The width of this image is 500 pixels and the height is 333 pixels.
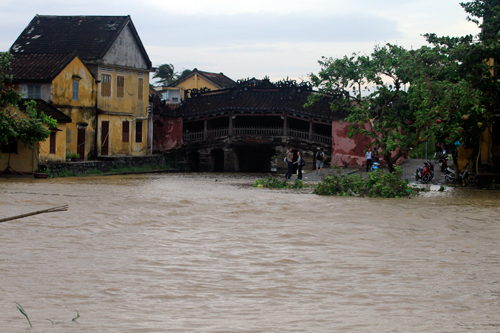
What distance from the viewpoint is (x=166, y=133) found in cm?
4209

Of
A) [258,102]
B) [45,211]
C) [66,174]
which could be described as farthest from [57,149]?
[45,211]

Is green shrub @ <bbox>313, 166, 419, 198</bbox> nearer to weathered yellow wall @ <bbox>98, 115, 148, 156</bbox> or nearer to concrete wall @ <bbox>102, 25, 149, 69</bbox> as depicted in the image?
weathered yellow wall @ <bbox>98, 115, 148, 156</bbox>

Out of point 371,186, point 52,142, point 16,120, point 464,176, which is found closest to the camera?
point 371,186

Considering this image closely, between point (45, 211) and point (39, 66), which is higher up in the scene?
point (39, 66)

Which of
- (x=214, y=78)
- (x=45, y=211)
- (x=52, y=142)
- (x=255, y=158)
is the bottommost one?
(x=45, y=211)

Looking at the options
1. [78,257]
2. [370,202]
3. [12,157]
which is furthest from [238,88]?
[78,257]

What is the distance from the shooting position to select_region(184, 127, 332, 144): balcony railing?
3834cm

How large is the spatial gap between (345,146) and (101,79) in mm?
14900

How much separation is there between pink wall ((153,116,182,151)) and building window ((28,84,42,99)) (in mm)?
11313

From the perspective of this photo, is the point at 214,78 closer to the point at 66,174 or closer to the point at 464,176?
the point at 66,174

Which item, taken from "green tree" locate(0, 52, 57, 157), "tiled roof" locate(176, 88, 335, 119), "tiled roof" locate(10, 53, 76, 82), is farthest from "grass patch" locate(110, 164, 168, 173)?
"green tree" locate(0, 52, 57, 157)

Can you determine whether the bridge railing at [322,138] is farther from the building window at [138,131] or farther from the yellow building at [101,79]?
the building window at [138,131]

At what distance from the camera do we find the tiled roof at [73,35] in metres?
35.5

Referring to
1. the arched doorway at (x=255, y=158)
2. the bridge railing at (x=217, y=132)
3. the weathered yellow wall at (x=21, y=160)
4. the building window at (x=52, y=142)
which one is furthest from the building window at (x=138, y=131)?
the weathered yellow wall at (x=21, y=160)
